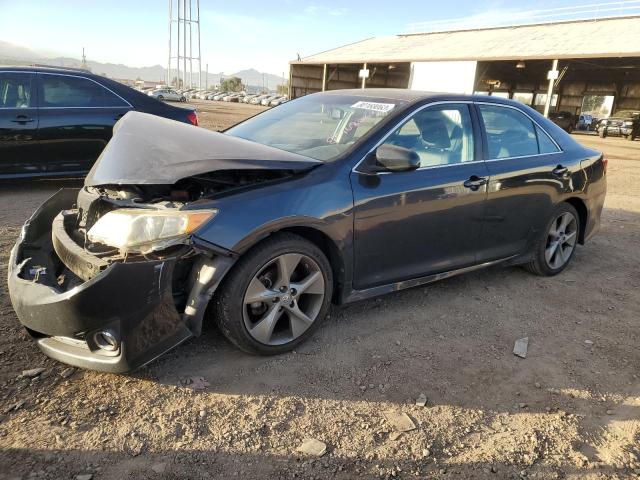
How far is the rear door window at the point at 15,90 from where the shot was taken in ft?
19.2

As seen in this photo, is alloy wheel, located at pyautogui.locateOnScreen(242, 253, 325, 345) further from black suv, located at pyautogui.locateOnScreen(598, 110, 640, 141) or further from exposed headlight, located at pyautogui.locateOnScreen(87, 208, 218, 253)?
black suv, located at pyautogui.locateOnScreen(598, 110, 640, 141)

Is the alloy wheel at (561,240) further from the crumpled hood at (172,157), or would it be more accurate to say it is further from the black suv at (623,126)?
the black suv at (623,126)

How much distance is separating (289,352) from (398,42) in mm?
35460

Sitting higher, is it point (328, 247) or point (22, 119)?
point (22, 119)

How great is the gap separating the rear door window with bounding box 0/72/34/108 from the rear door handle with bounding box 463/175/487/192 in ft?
17.6

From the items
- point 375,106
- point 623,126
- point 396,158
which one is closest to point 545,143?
point 375,106

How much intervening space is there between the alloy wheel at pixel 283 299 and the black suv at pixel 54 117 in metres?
4.57

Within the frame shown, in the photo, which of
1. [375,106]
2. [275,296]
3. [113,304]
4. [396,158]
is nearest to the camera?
[113,304]

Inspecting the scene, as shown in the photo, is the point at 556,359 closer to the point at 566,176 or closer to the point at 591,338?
the point at 591,338

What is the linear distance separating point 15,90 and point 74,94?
64 centimetres

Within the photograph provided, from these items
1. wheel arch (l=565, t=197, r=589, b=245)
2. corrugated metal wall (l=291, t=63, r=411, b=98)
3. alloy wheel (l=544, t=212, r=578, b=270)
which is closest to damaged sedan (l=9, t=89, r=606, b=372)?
alloy wheel (l=544, t=212, r=578, b=270)

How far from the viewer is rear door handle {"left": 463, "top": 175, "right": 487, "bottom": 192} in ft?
11.5

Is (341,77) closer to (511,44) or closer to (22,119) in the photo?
(511,44)

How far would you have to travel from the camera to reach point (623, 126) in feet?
87.2
